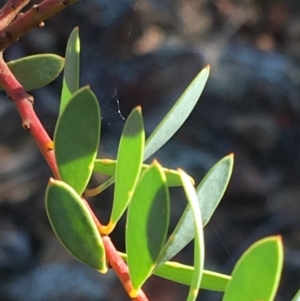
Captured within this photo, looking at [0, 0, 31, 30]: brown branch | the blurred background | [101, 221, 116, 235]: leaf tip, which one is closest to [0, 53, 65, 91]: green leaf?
[0, 0, 31, 30]: brown branch

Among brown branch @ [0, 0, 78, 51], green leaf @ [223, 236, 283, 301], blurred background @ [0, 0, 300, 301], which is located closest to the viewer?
green leaf @ [223, 236, 283, 301]

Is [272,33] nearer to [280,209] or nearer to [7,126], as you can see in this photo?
[280,209]

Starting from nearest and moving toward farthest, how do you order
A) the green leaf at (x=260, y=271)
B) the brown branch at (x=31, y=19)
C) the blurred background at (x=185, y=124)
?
the green leaf at (x=260, y=271) < the brown branch at (x=31, y=19) < the blurred background at (x=185, y=124)

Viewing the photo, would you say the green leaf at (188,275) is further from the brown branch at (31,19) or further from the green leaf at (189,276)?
the brown branch at (31,19)

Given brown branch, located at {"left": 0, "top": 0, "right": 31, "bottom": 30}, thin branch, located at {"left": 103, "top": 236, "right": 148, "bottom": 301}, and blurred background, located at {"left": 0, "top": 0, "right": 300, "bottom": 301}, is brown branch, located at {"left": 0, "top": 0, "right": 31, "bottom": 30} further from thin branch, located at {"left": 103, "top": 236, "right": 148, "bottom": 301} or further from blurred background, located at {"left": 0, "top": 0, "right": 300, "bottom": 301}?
blurred background, located at {"left": 0, "top": 0, "right": 300, "bottom": 301}

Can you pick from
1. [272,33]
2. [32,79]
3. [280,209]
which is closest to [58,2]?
[32,79]

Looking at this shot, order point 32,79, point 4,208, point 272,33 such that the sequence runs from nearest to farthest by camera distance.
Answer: point 32,79 → point 4,208 → point 272,33

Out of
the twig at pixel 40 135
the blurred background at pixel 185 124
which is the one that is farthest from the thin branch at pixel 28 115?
the blurred background at pixel 185 124
